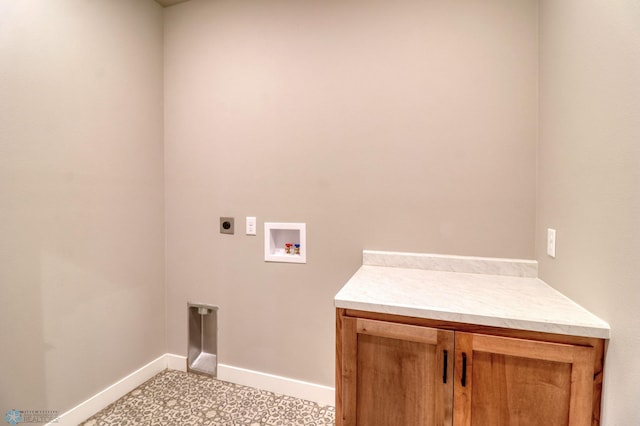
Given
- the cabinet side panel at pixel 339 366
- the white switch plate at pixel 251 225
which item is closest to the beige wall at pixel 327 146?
the white switch plate at pixel 251 225

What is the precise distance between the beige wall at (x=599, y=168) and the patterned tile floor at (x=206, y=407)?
138cm

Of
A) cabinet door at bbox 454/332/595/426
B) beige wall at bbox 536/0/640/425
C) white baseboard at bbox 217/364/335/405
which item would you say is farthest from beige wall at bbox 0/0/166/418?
beige wall at bbox 536/0/640/425

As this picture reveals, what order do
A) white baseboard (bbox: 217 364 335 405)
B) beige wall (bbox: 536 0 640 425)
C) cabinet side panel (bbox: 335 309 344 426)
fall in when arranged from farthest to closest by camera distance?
white baseboard (bbox: 217 364 335 405), cabinet side panel (bbox: 335 309 344 426), beige wall (bbox: 536 0 640 425)

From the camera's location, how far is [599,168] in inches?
39.7

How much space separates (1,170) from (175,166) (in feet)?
3.07

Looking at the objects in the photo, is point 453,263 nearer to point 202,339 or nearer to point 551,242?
point 551,242

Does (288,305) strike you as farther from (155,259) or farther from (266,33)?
(266,33)

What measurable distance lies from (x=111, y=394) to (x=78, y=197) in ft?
3.98

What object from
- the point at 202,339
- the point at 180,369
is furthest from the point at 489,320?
the point at 180,369

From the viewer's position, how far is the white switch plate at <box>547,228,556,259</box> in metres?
1.33

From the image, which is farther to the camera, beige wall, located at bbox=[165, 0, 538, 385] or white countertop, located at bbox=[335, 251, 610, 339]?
beige wall, located at bbox=[165, 0, 538, 385]

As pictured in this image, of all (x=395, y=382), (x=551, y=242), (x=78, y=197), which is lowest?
(x=395, y=382)

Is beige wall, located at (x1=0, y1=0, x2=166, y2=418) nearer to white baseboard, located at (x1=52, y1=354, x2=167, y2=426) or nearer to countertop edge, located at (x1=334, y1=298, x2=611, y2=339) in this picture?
white baseboard, located at (x1=52, y1=354, x2=167, y2=426)

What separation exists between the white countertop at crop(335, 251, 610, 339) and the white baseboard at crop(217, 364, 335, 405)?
853 mm
